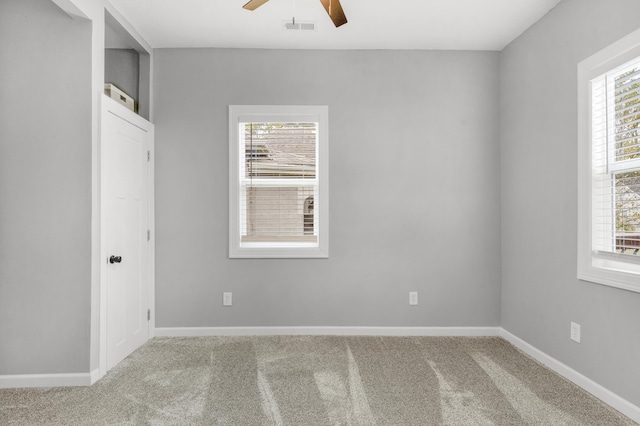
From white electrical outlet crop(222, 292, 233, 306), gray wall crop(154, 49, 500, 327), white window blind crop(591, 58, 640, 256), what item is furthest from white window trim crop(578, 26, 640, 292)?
white electrical outlet crop(222, 292, 233, 306)

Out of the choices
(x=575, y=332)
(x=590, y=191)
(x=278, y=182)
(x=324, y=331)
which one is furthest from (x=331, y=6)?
(x=324, y=331)

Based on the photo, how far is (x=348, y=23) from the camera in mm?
3252

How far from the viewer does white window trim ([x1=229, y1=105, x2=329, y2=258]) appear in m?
3.74

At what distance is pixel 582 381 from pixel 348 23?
320 cm

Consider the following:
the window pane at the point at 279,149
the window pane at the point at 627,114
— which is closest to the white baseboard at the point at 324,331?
the window pane at the point at 279,149

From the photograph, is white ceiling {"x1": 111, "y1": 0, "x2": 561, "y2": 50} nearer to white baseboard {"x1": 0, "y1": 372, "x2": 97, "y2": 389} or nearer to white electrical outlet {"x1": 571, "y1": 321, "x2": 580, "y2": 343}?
white electrical outlet {"x1": 571, "y1": 321, "x2": 580, "y2": 343}

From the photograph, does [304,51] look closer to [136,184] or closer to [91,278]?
[136,184]

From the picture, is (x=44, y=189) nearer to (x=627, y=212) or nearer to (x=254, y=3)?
(x=254, y=3)

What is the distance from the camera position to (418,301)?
3771 millimetres

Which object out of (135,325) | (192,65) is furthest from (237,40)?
(135,325)

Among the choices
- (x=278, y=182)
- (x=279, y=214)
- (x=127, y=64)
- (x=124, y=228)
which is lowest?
(x=124, y=228)

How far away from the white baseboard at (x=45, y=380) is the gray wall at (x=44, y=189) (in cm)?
4

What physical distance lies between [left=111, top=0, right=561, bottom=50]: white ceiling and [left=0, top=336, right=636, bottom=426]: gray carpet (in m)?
2.77

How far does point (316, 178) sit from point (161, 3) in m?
1.93
